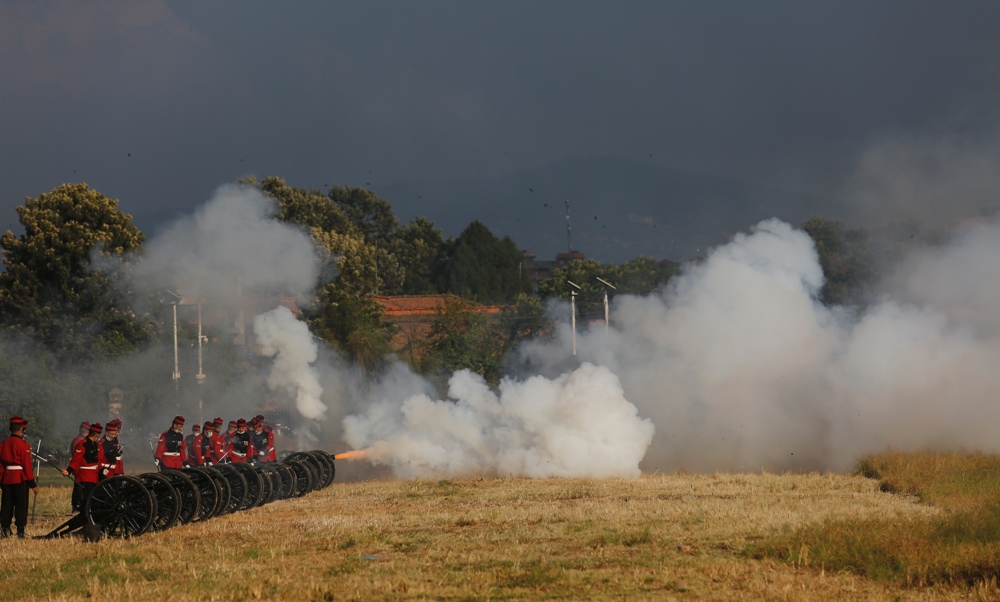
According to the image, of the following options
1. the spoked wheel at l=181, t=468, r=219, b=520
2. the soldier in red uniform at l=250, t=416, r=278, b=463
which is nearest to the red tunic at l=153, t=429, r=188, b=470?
the soldier in red uniform at l=250, t=416, r=278, b=463

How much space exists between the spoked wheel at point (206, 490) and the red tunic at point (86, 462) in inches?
66.5

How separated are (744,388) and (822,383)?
7.60ft

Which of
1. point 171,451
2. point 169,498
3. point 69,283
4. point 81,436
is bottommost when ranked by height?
point 169,498

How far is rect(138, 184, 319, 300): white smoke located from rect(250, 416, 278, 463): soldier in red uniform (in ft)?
58.2

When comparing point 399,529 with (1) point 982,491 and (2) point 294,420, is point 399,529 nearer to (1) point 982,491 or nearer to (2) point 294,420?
(1) point 982,491

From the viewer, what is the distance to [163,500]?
18.9m

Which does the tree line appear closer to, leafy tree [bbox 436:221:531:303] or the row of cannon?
the row of cannon

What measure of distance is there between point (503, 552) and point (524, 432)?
15671mm

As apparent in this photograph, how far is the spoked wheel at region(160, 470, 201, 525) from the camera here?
759 inches

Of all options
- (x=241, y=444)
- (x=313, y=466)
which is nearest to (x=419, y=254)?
(x=241, y=444)

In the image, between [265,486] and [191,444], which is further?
[191,444]

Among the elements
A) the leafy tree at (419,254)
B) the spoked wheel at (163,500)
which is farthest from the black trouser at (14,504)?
the leafy tree at (419,254)

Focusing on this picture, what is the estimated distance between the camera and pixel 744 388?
110 ft

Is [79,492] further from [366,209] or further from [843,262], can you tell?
[366,209]
